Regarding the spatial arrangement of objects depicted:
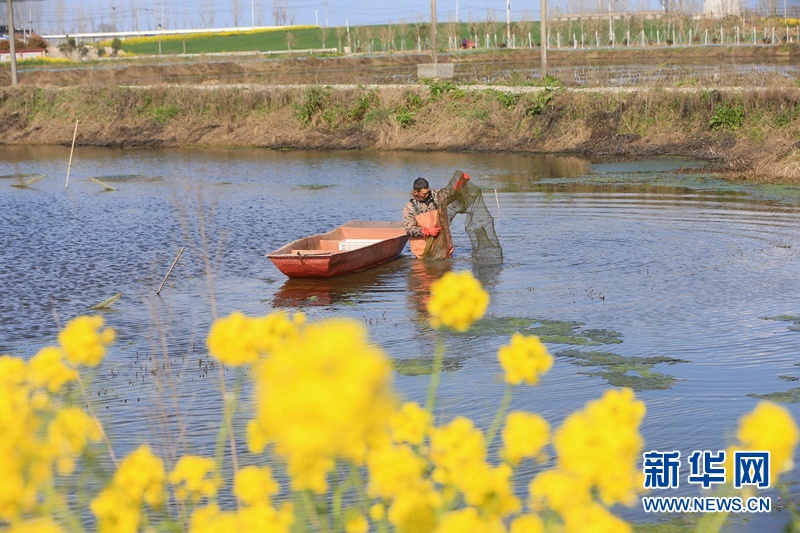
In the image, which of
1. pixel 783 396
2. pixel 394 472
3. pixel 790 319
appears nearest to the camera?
pixel 394 472

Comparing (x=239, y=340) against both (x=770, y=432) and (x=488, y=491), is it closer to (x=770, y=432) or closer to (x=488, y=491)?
(x=488, y=491)

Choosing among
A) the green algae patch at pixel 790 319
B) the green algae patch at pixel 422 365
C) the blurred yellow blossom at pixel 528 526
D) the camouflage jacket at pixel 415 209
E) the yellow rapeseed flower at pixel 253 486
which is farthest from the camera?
the camouflage jacket at pixel 415 209

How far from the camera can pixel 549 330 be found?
461 inches

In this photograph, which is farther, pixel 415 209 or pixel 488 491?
pixel 415 209

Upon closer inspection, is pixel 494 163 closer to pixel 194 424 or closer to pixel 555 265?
pixel 555 265

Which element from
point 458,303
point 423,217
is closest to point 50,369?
point 458,303

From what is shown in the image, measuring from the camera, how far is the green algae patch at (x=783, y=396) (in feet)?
29.0

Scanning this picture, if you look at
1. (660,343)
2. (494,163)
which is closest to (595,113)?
(494,163)

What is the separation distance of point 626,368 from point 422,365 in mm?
1976

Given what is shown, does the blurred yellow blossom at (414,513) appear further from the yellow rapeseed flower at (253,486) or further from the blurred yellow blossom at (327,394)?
the blurred yellow blossom at (327,394)

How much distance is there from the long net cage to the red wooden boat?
0.66 m

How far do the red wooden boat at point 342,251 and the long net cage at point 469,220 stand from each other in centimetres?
66

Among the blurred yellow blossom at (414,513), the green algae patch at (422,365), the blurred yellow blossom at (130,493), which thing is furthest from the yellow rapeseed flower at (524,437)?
the green algae patch at (422,365)

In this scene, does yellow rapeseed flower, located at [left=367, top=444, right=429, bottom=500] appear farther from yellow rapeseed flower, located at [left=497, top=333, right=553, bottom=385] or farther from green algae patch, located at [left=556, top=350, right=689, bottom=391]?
green algae patch, located at [left=556, top=350, right=689, bottom=391]
